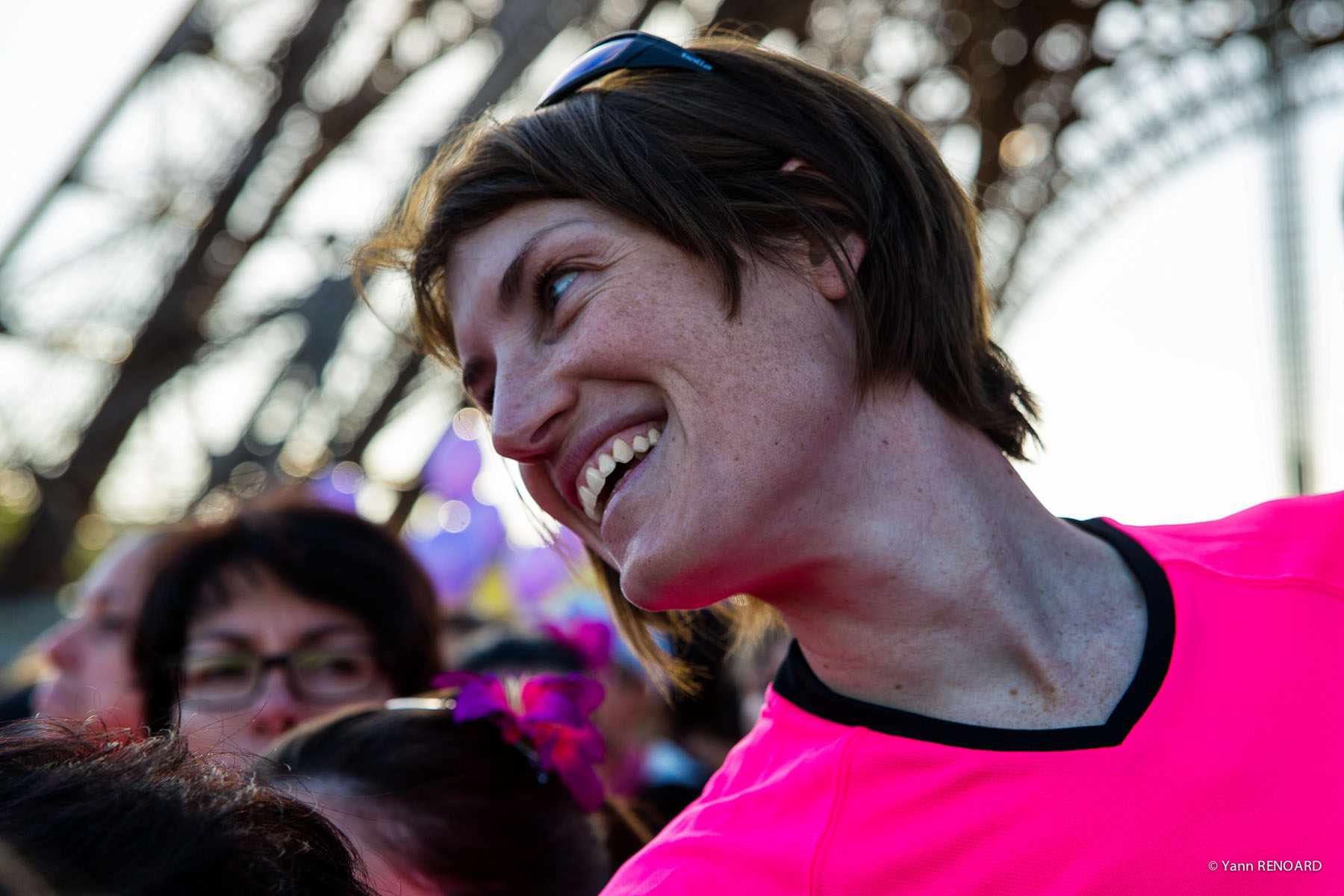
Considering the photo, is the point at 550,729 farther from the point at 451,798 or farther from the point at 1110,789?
the point at 1110,789

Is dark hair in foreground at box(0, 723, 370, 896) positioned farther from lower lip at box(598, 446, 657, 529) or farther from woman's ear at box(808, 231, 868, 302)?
woman's ear at box(808, 231, 868, 302)

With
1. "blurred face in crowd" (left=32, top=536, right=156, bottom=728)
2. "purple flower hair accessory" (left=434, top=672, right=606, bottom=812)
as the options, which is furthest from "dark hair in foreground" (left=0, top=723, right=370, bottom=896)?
"blurred face in crowd" (left=32, top=536, right=156, bottom=728)

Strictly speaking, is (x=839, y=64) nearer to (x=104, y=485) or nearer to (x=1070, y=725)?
(x=104, y=485)

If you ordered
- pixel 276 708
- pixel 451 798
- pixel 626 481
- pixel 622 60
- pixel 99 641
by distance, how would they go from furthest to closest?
pixel 99 641 → pixel 276 708 → pixel 451 798 → pixel 622 60 → pixel 626 481

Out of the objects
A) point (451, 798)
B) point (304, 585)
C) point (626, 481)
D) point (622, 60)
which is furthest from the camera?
point (304, 585)

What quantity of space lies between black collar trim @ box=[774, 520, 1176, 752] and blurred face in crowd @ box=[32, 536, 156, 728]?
1538mm

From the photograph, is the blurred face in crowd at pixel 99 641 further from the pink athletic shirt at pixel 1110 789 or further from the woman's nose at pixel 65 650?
the pink athletic shirt at pixel 1110 789

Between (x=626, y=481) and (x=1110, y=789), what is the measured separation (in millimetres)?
464

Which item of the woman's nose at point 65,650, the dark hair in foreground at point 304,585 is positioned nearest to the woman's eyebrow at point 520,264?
the dark hair in foreground at point 304,585

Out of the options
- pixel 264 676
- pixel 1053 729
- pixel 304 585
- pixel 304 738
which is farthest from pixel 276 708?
pixel 1053 729

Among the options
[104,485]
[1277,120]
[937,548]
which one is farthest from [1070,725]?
[1277,120]

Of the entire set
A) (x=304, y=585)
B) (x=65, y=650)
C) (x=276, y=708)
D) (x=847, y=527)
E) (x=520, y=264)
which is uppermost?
(x=520, y=264)

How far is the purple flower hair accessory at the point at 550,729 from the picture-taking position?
4.24 feet

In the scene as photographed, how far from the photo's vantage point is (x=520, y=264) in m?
0.99
